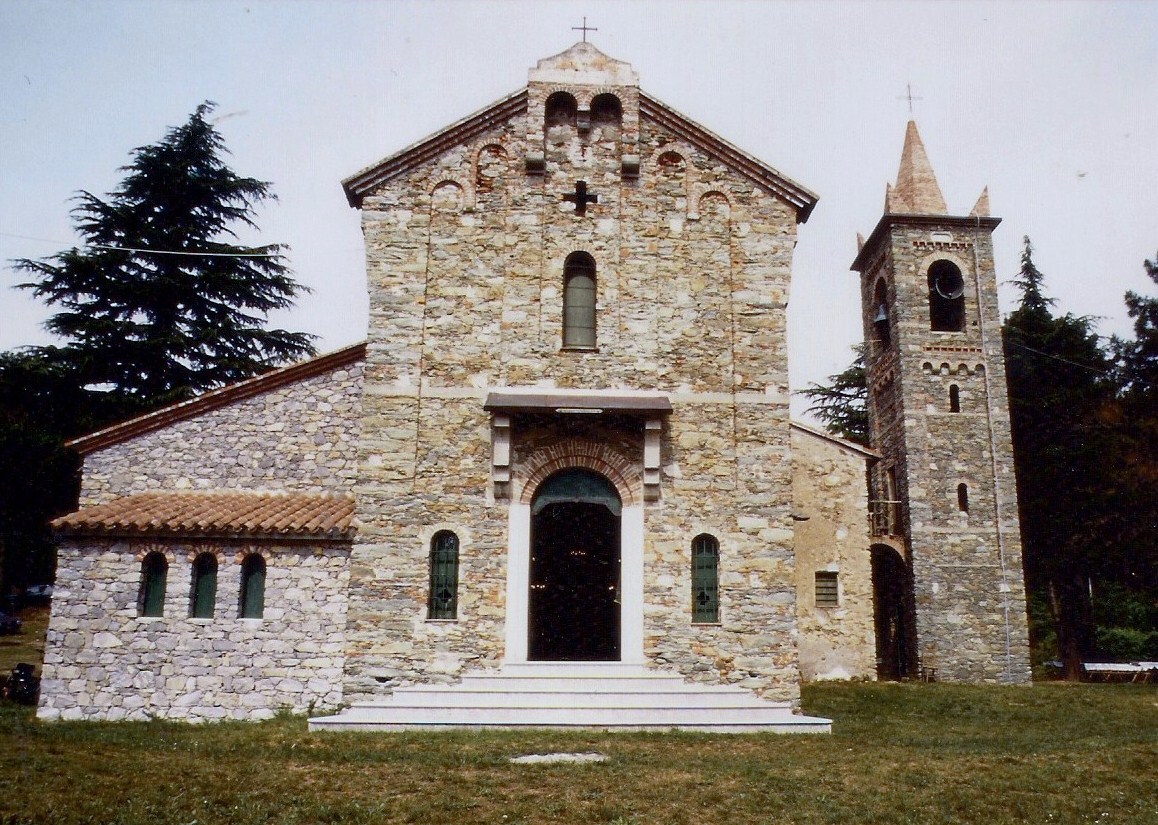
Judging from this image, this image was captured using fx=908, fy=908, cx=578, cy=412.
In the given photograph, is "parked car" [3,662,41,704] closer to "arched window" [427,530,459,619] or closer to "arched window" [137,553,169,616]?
"arched window" [137,553,169,616]

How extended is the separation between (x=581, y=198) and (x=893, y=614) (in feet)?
57.0

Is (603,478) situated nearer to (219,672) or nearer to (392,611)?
(392,611)

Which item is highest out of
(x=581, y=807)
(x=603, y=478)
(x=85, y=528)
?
(x=603, y=478)

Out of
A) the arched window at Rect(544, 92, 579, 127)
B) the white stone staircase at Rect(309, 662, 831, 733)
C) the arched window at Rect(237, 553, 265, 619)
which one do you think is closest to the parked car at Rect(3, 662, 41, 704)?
the arched window at Rect(237, 553, 265, 619)

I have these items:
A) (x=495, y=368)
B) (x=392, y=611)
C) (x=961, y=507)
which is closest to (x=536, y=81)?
(x=495, y=368)

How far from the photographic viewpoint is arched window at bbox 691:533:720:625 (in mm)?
13648

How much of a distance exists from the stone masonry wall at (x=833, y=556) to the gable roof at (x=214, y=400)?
35.8 ft

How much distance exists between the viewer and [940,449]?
80.5ft

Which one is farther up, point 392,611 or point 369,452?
point 369,452

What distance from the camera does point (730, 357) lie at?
1449cm

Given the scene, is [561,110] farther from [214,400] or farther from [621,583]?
[621,583]

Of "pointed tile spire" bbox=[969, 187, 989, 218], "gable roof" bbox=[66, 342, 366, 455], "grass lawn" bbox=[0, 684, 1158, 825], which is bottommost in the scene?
"grass lawn" bbox=[0, 684, 1158, 825]

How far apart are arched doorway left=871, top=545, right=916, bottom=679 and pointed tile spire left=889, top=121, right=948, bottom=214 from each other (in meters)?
9.94

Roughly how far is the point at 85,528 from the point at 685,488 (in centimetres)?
905
